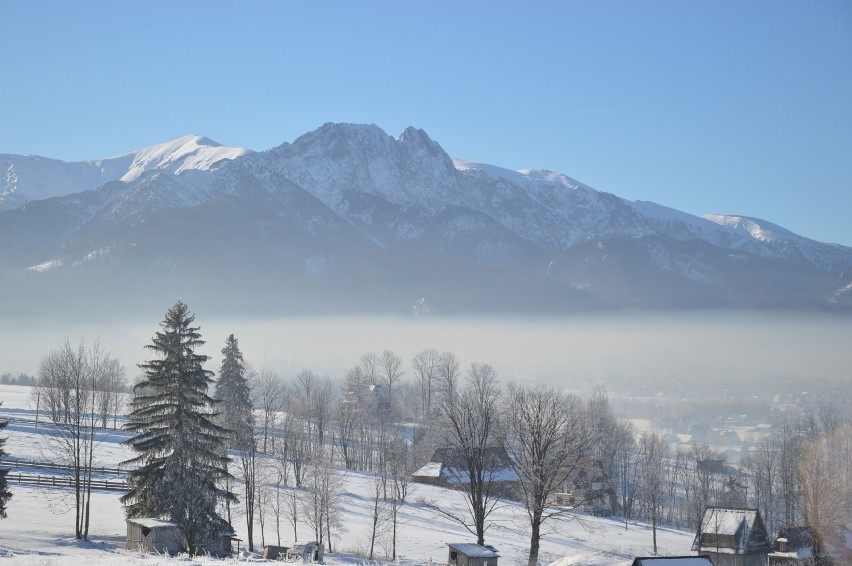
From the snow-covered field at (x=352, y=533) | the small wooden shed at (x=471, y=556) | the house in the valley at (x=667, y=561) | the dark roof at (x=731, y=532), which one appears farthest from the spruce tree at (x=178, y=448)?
the dark roof at (x=731, y=532)

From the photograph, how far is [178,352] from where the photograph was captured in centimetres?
4594

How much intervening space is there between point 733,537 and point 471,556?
34.2m

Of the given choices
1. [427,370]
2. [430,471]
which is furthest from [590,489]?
[427,370]

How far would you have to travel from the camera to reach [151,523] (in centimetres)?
4316

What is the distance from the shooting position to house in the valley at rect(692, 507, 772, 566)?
71.9 meters

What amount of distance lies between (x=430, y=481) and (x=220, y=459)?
180 feet

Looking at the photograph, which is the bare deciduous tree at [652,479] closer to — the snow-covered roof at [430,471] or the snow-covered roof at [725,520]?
the snow-covered roof at [725,520]

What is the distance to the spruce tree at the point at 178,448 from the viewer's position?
43938 mm

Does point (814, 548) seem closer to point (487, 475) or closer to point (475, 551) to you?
point (475, 551)

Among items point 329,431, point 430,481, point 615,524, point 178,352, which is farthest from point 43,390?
point 178,352

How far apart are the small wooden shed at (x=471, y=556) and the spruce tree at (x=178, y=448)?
1124cm

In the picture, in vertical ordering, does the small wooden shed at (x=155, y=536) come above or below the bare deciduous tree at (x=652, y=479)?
above

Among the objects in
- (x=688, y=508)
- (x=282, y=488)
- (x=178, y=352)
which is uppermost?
(x=178, y=352)

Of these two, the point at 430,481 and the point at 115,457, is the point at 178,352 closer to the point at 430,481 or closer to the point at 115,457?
the point at 115,457
